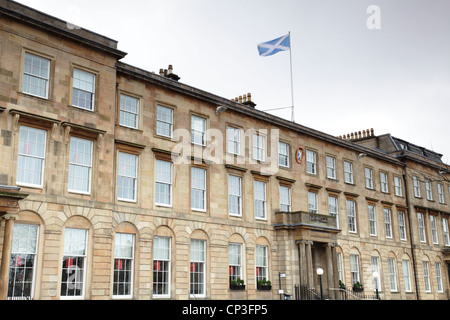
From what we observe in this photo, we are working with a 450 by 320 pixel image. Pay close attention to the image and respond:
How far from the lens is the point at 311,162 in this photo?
3484cm

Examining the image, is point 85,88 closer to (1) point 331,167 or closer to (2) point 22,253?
(2) point 22,253

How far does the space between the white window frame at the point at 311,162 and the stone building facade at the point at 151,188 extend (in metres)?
0.09

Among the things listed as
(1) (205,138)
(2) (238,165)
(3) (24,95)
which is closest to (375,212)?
(2) (238,165)

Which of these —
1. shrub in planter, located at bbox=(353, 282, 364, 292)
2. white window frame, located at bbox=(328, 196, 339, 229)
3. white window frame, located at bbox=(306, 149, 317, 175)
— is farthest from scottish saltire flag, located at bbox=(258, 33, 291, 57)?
shrub in planter, located at bbox=(353, 282, 364, 292)

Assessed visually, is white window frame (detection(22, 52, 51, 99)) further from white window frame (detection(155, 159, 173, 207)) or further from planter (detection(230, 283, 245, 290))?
planter (detection(230, 283, 245, 290))

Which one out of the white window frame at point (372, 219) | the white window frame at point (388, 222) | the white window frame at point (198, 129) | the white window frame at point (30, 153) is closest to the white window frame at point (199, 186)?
the white window frame at point (198, 129)

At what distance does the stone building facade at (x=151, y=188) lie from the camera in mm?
20109

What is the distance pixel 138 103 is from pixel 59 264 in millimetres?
9325

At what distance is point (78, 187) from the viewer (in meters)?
21.7

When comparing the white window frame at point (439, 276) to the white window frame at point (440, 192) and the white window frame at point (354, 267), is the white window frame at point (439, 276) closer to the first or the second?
the white window frame at point (440, 192)

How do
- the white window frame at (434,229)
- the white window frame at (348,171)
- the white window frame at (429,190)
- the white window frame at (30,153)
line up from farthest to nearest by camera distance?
the white window frame at (429,190) → the white window frame at (434,229) → the white window frame at (348,171) → the white window frame at (30,153)

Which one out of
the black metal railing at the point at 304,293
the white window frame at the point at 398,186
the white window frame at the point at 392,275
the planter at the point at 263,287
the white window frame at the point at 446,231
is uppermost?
the white window frame at the point at 398,186

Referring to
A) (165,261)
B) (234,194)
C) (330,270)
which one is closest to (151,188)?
(165,261)

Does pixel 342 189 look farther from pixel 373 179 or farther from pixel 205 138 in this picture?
pixel 205 138
